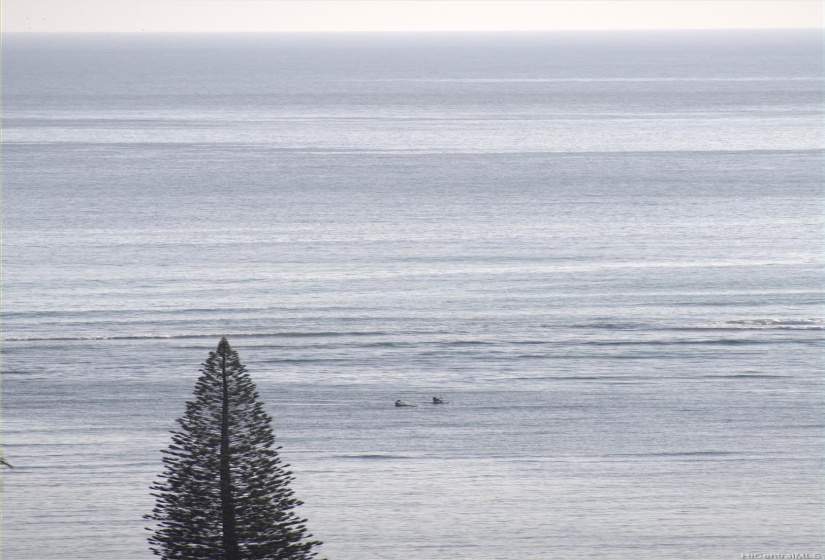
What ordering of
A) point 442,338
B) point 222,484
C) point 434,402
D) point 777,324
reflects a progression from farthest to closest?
1. point 777,324
2. point 442,338
3. point 434,402
4. point 222,484

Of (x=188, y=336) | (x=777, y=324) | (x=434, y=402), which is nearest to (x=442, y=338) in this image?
(x=434, y=402)

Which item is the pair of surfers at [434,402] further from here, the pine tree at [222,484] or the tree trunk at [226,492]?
the tree trunk at [226,492]

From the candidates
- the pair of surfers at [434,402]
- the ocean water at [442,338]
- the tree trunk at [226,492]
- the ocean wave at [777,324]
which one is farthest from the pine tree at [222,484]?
the ocean wave at [777,324]

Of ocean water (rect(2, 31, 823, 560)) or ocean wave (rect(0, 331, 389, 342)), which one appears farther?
ocean wave (rect(0, 331, 389, 342))

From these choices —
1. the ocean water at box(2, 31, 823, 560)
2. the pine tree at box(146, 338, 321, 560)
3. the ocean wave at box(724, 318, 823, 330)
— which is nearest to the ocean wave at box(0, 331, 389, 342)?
the ocean water at box(2, 31, 823, 560)

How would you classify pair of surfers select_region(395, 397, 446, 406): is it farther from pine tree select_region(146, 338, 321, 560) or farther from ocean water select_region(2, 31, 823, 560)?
pine tree select_region(146, 338, 321, 560)

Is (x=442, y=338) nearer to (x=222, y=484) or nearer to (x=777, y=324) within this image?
(x=777, y=324)

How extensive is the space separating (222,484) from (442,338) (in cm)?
3230

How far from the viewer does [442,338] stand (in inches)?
2007

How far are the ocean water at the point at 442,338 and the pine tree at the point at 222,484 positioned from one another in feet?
36.4

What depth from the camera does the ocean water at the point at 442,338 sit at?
32594 mm

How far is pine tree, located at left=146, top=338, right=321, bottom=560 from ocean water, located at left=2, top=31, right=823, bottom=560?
36.4ft

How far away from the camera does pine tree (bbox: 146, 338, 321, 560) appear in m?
18.8

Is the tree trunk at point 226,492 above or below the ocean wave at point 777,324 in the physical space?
below
